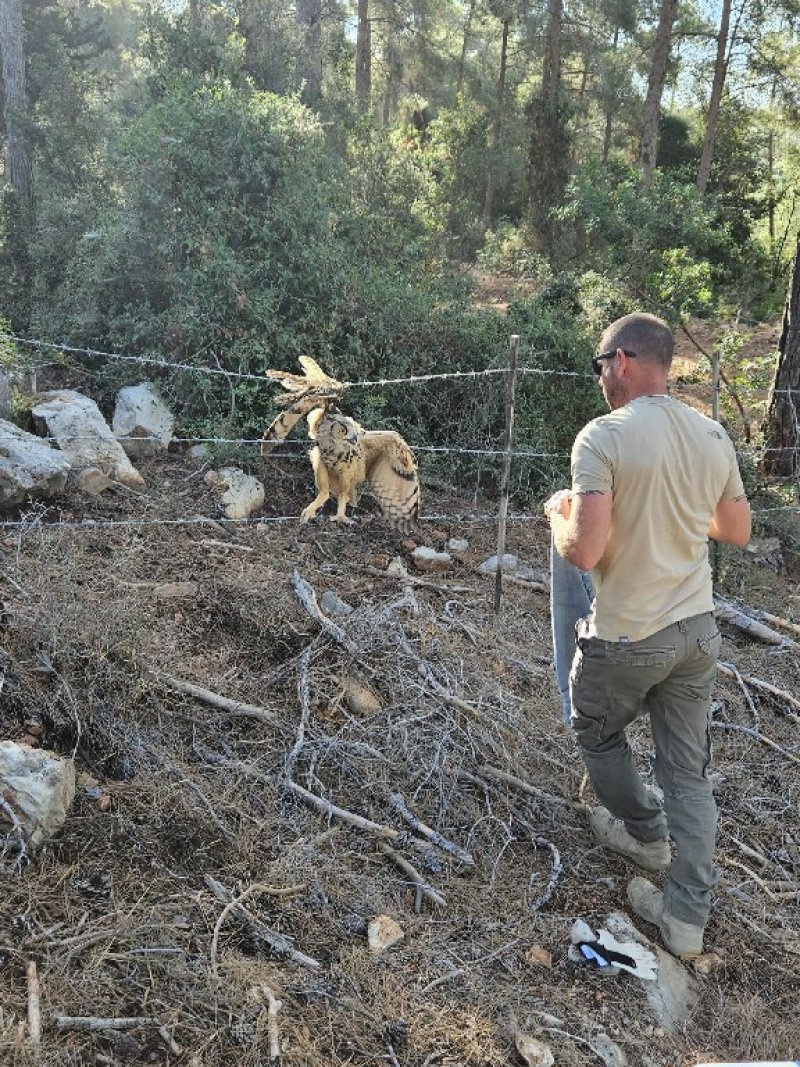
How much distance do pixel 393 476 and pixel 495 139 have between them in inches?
627

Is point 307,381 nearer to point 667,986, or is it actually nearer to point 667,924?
point 667,924

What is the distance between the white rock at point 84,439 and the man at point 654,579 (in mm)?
3584

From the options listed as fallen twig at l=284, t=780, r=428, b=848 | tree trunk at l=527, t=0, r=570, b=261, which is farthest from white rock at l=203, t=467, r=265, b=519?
tree trunk at l=527, t=0, r=570, b=261

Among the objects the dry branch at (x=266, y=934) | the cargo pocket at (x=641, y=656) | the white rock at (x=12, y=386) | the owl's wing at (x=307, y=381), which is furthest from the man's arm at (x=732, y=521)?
the white rock at (x=12, y=386)

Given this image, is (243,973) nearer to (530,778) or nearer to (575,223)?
(530,778)

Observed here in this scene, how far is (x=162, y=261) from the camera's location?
289 inches

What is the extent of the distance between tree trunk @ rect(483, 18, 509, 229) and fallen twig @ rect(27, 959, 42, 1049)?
16.9 m

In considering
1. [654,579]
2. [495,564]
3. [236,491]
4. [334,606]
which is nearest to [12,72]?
[236,491]

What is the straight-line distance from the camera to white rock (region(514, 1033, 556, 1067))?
2373 mm

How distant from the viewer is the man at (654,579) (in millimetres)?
2543

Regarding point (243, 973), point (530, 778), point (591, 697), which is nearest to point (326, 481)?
point (530, 778)

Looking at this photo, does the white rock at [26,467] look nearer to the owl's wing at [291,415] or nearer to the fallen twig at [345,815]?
the owl's wing at [291,415]

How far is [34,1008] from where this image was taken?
2209mm

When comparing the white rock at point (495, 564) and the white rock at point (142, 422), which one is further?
the white rock at point (142, 422)
